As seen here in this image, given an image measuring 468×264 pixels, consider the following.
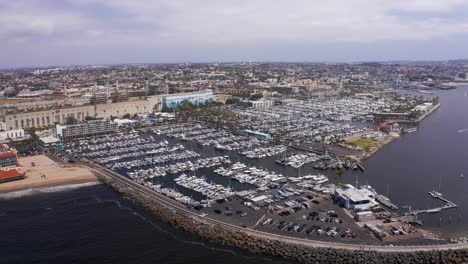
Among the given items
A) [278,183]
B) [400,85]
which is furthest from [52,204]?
[400,85]

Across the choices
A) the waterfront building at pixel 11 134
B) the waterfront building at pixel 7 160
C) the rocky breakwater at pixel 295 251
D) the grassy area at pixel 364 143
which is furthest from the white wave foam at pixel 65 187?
the grassy area at pixel 364 143

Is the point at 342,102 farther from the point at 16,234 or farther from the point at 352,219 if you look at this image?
the point at 16,234

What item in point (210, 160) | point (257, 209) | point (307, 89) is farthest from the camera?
point (307, 89)

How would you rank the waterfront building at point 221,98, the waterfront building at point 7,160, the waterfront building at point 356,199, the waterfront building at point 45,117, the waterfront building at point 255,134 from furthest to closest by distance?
the waterfront building at point 221,98 < the waterfront building at point 45,117 < the waterfront building at point 255,134 < the waterfront building at point 7,160 < the waterfront building at point 356,199

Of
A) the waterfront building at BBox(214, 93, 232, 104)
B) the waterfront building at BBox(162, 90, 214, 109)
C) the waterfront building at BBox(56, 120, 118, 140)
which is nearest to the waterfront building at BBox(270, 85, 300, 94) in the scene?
the waterfront building at BBox(214, 93, 232, 104)

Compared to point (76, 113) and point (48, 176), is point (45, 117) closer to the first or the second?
point (76, 113)

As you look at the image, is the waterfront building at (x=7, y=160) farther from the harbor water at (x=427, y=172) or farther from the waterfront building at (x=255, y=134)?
the harbor water at (x=427, y=172)
